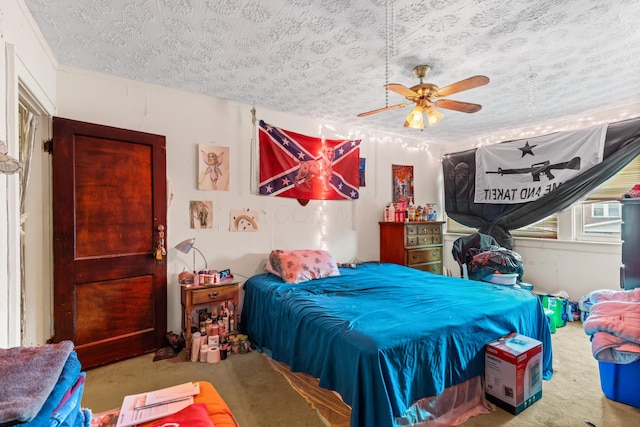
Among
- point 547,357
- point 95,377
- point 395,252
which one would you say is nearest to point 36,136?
point 95,377

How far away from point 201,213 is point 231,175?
1.68 feet

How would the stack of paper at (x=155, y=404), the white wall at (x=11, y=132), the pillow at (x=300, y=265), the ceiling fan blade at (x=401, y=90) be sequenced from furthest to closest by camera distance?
the pillow at (x=300, y=265) < the ceiling fan blade at (x=401, y=90) < the white wall at (x=11, y=132) < the stack of paper at (x=155, y=404)

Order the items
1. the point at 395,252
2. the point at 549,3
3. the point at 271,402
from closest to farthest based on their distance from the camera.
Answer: the point at 549,3 → the point at 271,402 → the point at 395,252

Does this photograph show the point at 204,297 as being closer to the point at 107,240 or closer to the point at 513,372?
the point at 107,240

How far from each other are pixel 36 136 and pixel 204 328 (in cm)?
203

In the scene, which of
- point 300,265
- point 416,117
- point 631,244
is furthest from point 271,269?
point 631,244

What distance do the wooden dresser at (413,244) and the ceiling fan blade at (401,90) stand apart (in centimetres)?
198

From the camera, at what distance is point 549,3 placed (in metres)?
1.73

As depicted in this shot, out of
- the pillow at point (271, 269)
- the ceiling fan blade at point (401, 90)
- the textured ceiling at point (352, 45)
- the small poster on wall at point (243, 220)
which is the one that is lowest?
the pillow at point (271, 269)

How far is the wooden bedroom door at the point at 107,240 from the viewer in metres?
2.32

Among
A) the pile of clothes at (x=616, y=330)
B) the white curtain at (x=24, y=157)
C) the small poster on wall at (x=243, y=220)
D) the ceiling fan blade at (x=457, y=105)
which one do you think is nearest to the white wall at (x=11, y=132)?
the white curtain at (x=24, y=157)

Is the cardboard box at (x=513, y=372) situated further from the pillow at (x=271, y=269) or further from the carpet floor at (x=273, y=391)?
the pillow at (x=271, y=269)

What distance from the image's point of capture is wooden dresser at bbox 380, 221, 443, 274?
13.0ft

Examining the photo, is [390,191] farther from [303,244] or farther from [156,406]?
[156,406]
